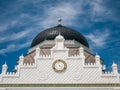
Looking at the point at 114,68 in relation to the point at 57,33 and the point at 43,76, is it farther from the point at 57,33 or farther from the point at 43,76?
the point at 57,33

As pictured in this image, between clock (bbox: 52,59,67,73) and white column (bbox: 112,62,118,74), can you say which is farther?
clock (bbox: 52,59,67,73)

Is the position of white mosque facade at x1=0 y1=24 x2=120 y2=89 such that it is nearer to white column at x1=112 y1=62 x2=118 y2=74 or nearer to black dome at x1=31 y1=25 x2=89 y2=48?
white column at x1=112 y1=62 x2=118 y2=74

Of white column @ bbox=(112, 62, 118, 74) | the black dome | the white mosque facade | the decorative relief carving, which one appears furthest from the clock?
the black dome

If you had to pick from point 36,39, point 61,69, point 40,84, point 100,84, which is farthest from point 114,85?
point 36,39

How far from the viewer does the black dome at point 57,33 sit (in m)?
32.9

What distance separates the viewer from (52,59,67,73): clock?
24516 millimetres

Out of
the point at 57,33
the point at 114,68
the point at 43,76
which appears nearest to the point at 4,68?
the point at 43,76

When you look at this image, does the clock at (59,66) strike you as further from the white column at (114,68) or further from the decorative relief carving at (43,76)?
the white column at (114,68)

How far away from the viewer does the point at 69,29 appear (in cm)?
3425

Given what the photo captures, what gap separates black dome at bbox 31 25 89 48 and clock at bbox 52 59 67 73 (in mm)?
8131

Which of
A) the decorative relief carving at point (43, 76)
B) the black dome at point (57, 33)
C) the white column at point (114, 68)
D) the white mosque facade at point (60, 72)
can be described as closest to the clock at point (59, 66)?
the white mosque facade at point (60, 72)

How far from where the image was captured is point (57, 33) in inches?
1304

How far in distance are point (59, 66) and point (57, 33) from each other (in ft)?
31.1

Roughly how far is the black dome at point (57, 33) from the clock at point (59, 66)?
26.7 ft
